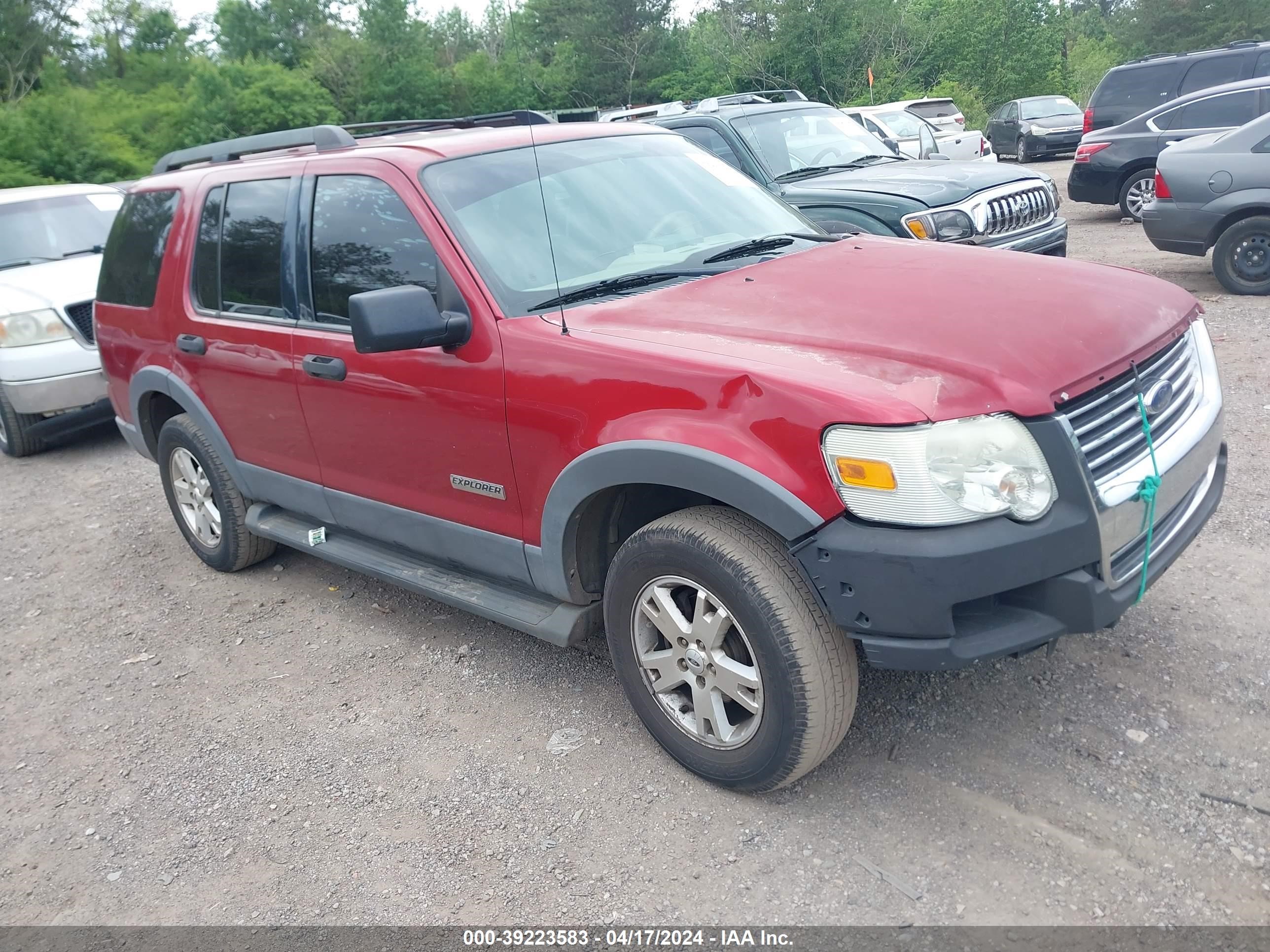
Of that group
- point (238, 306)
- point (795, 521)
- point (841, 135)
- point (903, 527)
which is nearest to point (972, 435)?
point (903, 527)

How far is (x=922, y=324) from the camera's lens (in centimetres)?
289

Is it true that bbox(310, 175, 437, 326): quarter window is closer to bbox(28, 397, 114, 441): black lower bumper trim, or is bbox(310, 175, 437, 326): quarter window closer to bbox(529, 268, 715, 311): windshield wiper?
bbox(529, 268, 715, 311): windshield wiper

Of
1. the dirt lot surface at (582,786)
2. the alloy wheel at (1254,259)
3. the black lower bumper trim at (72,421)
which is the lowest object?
the dirt lot surface at (582,786)

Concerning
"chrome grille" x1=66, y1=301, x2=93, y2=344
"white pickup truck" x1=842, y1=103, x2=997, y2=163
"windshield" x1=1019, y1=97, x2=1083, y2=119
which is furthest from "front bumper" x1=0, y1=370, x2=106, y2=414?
"windshield" x1=1019, y1=97, x2=1083, y2=119

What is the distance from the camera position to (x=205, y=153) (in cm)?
525

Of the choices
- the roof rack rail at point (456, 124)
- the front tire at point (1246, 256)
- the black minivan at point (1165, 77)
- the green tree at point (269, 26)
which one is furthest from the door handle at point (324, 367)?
the green tree at point (269, 26)

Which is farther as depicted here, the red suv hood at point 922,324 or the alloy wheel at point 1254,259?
the alloy wheel at point 1254,259

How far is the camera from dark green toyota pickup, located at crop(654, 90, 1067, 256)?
287 inches

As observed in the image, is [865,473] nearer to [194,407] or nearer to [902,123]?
[194,407]

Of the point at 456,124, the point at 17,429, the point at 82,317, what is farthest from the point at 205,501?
the point at 17,429

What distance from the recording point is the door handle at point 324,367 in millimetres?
3863

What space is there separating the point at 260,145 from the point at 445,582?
2.46 meters

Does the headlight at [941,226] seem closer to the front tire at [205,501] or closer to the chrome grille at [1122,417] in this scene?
the chrome grille at [1122,417]

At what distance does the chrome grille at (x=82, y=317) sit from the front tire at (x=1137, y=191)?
1125cm
